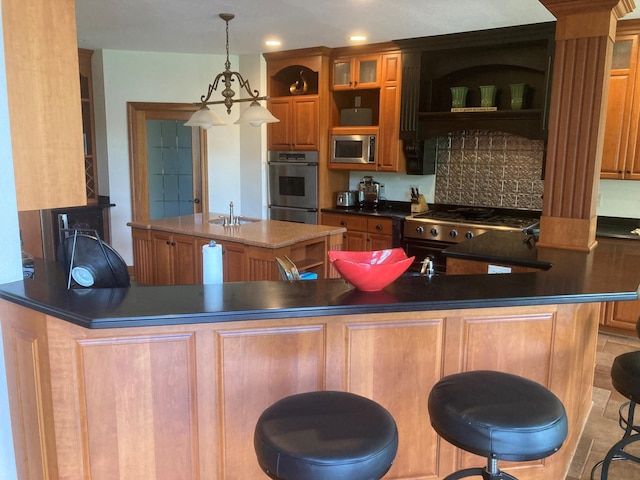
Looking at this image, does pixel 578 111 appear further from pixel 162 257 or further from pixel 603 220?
pixel 162 257

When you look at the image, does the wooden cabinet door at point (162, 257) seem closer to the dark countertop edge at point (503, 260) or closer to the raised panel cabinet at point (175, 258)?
the raised panel cabinet at point (175, 258)

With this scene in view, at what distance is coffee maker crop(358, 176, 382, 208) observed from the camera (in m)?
5.91

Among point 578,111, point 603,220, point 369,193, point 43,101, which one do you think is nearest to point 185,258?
point 369,193

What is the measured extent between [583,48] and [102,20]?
3740mm

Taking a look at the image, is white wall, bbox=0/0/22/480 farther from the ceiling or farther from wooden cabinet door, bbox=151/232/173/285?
wooden cabinet door, bbox=151/232/173/285

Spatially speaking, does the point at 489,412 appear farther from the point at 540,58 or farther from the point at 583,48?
the point at 540,58

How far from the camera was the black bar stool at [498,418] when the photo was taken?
4.71 ft

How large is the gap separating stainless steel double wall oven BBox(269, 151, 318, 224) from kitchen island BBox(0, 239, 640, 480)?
3.74m

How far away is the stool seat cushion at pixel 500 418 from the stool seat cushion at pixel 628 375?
29.5 inches

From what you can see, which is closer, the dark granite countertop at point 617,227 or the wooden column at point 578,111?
the wooden column at point 578,111

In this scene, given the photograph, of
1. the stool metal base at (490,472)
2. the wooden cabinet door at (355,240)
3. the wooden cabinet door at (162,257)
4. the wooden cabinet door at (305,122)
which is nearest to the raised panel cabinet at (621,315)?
the wooden cabinet door at (355,240)

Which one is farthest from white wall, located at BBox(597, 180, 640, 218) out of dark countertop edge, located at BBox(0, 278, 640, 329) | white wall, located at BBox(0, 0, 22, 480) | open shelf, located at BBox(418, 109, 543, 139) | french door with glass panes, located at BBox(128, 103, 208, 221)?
white wall, located at BBox(0, 0, 22, 480)

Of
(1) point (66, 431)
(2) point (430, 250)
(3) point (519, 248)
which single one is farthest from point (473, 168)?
(1) point (66, 431)

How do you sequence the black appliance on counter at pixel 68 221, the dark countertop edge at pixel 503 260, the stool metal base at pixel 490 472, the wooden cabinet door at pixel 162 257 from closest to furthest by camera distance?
1. the stool metal base at pixel 490 472
2. the dark countertop edge at pixel 503 260
3. the wooden cabinet door at pixel 162 257
4. the black appliance on counter at pixel 68 221
